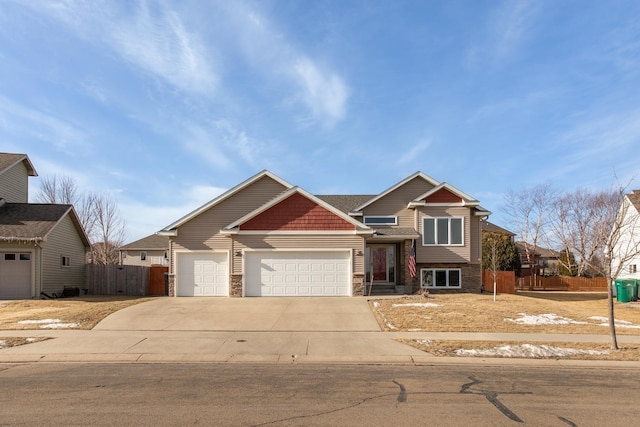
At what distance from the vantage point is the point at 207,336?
13.1 meters

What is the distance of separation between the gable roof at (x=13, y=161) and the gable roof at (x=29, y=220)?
209 cm

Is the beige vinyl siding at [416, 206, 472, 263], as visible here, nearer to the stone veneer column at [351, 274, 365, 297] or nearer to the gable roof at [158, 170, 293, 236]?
the stone veneer column at [351, 274, 365, 297]

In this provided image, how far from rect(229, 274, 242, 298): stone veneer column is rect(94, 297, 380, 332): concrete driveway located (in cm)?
109

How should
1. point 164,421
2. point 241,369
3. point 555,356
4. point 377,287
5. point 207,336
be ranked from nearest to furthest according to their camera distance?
point 164,421 → point 241,369 → point 555,356 → point 207,336 → point 377,287

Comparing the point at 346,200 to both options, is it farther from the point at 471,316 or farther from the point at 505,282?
the point at 471,316

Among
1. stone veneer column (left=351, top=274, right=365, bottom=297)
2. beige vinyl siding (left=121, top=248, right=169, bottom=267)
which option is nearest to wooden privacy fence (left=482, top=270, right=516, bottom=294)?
stone veneer column (left=351, top=274, right=365, bottom=297)

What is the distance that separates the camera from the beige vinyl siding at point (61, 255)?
2402 cm

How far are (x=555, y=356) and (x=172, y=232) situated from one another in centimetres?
1795

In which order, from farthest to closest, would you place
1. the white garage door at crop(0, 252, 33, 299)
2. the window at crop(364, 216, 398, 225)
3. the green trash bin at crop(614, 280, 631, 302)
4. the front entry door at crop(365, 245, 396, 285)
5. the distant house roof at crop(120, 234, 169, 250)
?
the distant house roof at crop(120, 234, 169, 250) → the green trash bin at crop(614, 280, 631, 302) → the window at crop(364, 216, 398, 225) → the front entry door at crop(365, 245, 396, 285) → the white garage door at crop(0, 252, 33, 299)

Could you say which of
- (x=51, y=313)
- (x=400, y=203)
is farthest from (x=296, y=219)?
(x=51, y=313)

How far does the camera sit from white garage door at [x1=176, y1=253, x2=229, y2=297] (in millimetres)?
23172

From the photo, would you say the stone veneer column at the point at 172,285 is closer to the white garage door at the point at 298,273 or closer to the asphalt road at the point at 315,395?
the white garage door at the point at 298,273

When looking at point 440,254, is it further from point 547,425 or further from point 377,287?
point 547,425

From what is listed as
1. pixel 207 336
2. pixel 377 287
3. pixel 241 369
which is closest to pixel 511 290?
pixel 377 287
